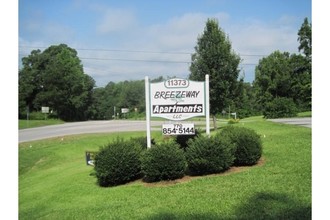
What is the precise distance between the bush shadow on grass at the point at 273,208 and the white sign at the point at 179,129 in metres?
2.57

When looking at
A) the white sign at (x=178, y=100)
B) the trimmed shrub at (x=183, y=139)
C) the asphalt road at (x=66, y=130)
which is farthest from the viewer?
the asphalt road at (x=66, y=130)

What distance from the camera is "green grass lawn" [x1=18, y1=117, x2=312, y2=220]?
4961 mm

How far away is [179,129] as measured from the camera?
25.3 ft

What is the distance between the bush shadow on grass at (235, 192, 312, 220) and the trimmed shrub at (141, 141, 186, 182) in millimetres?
1909

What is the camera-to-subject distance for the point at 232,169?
746 centimetres

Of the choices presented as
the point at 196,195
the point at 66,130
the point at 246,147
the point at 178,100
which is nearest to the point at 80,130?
the point at 66,130

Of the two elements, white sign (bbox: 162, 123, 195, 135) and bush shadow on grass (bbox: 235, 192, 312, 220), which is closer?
bush shadow on grass (bbox: 235, 192, 312, 220)

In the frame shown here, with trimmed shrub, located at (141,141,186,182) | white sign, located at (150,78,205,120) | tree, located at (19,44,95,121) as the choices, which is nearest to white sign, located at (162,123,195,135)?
white sign, located at (150,78,205,120)

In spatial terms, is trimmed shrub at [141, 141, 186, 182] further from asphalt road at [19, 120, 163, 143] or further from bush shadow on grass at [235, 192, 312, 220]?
asphalt road at [19, 120, 163, 143]

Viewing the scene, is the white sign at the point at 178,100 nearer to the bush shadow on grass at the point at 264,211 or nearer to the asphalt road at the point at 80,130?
the bush shadow on grass at the point at 264,211

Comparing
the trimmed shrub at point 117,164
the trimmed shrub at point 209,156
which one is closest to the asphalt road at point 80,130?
the trimmed shrub at point 209,156

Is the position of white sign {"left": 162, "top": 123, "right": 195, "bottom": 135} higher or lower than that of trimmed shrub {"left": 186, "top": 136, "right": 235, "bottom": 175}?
higher

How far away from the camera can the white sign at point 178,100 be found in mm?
7727
